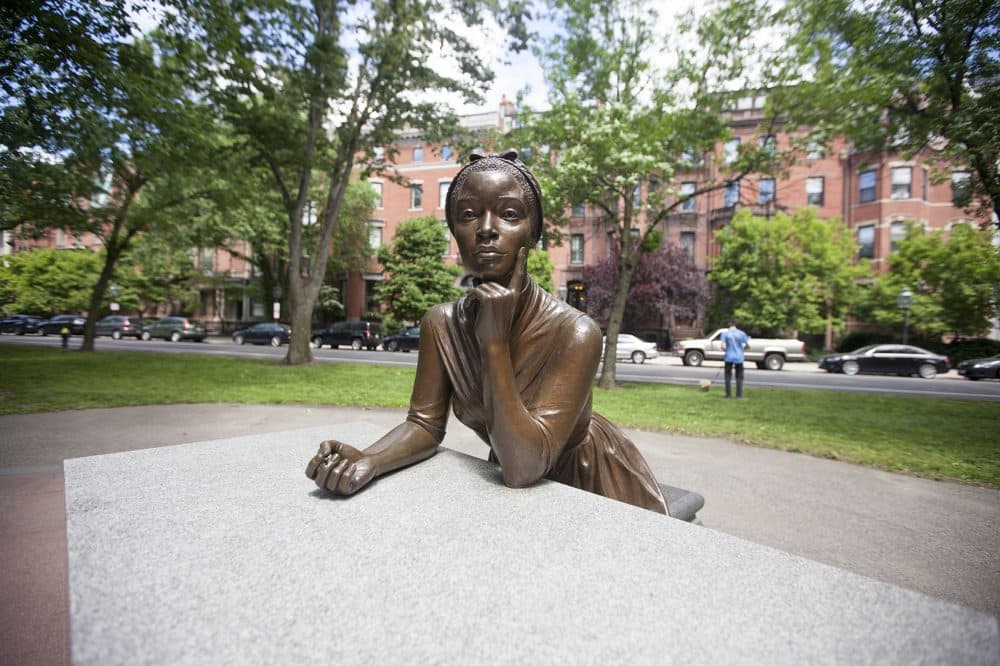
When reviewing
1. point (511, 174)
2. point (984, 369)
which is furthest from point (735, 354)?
point (984, 369)

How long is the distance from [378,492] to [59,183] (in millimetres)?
14748

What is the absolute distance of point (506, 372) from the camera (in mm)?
1610

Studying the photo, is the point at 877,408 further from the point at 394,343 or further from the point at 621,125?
the point at 394,343

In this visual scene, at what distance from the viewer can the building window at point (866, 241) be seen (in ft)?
92.4

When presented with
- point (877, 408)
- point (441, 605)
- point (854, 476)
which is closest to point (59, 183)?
point (441, 605)

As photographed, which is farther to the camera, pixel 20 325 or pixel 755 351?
pixel 20 325

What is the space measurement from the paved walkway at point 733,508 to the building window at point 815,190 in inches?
1207

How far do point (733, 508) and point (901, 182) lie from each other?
32.9 metres

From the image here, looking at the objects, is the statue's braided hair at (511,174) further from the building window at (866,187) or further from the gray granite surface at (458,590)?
the building window at (866,187)

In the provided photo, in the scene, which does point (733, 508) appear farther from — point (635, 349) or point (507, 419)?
point (635, 349)

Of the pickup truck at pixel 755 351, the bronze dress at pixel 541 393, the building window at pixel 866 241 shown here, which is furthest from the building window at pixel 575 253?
the bronze dress at pixel 541 393

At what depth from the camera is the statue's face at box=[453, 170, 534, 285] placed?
1.71 m

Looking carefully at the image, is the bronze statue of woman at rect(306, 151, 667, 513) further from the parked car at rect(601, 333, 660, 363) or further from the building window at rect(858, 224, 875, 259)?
the building window at rect(858, 224, 875, 259)

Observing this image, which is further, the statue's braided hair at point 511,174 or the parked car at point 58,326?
the parked car at point 58,326
